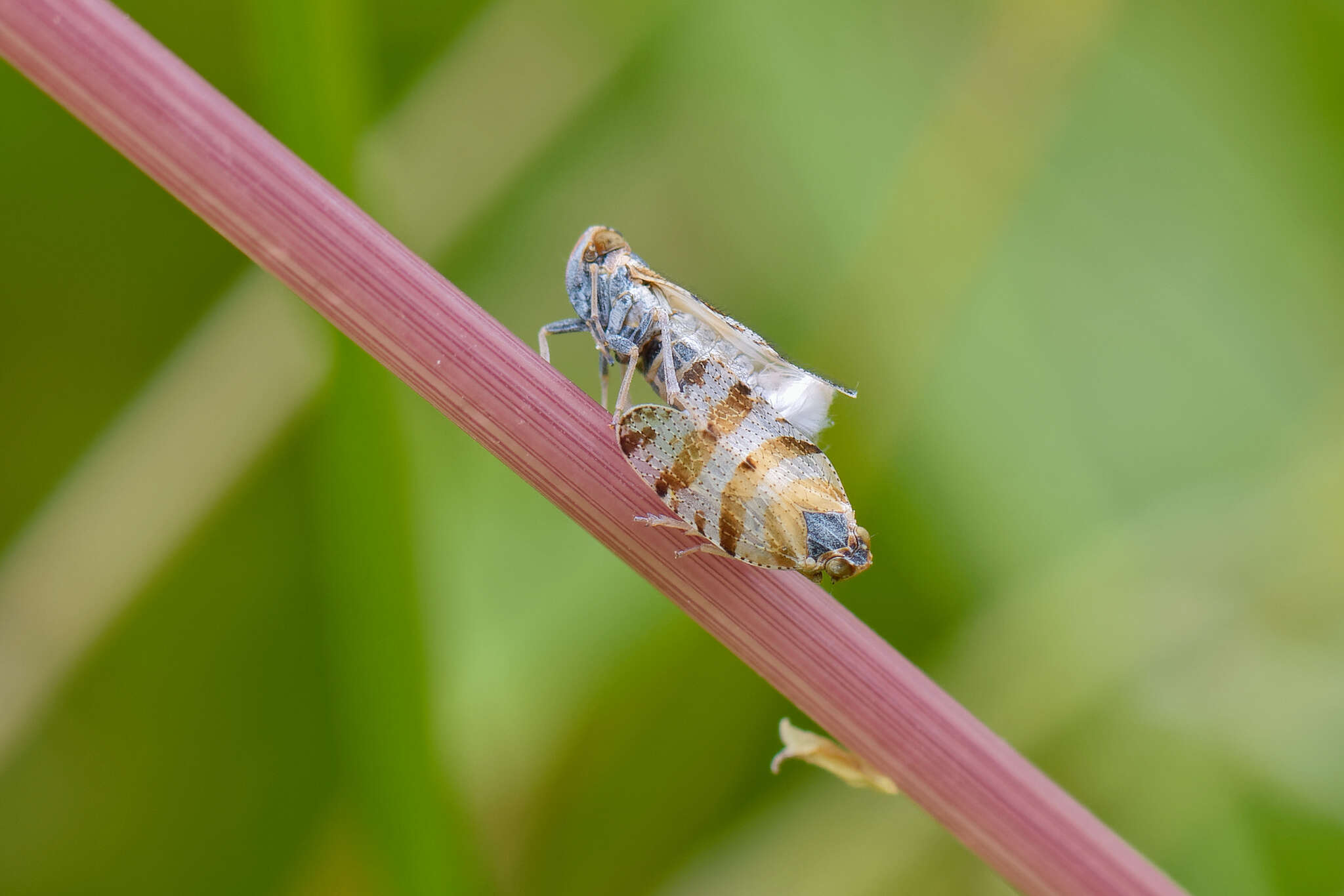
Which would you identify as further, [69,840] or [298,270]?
[69,840]

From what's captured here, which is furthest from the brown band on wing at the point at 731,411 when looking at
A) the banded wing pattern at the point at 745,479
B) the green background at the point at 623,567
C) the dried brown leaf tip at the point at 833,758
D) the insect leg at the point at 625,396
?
the green background at the point at 623,567

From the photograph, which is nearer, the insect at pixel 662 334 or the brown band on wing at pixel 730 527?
the brown band on wing at pixel 730 527

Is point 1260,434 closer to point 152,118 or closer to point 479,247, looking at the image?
point 479,247

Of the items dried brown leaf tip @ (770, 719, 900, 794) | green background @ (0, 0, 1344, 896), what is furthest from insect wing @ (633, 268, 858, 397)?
green background @ (0, 0, 1344, 896)

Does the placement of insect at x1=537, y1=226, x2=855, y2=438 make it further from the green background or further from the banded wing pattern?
the green background

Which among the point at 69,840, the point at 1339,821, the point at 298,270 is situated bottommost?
the point at 69,840

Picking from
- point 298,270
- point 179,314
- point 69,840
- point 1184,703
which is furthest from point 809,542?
point 69,840

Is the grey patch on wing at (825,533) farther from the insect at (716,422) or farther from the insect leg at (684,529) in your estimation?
the insect leg at (684,529)
